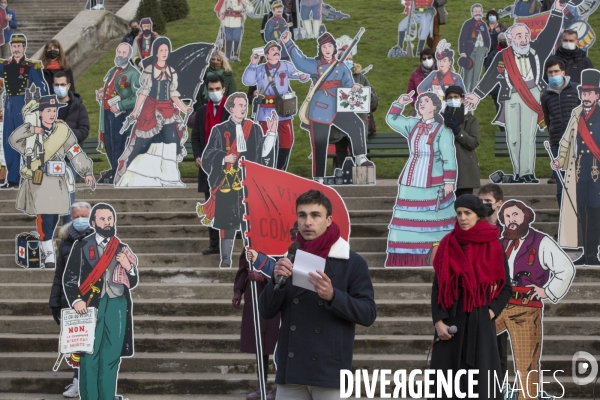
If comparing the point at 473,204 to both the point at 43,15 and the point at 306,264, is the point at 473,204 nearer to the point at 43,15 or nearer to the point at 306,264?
the point at 306,264

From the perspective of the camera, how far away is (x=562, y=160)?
39.5ft

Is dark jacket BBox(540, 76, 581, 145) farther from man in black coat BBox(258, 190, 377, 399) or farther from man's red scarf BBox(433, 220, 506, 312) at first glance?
man in black coat BBox(258, 190, 377, 399)

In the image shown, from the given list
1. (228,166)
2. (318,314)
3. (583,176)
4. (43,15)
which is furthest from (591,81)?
(43,15)

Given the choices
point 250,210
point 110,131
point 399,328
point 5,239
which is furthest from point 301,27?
point 250,210

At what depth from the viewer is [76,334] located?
31.5 feet

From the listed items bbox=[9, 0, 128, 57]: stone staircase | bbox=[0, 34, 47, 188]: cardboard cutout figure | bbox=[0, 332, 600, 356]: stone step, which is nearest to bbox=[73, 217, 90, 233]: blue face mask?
bbox=[0, 332, 600, 356]: stone step

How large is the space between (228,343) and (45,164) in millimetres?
Result: 3357

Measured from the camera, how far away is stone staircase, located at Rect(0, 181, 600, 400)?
35.1 ft

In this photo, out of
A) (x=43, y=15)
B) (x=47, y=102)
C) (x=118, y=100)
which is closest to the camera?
(x=47, y=102)

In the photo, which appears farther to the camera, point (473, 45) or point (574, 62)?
point (473, 45)

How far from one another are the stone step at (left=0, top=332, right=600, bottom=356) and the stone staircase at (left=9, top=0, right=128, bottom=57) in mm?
14185

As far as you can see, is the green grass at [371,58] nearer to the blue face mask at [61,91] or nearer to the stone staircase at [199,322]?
the blue face mask at [61,91]

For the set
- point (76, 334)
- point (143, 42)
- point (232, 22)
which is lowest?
point (76, 334)

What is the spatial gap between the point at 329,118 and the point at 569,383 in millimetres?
5101
